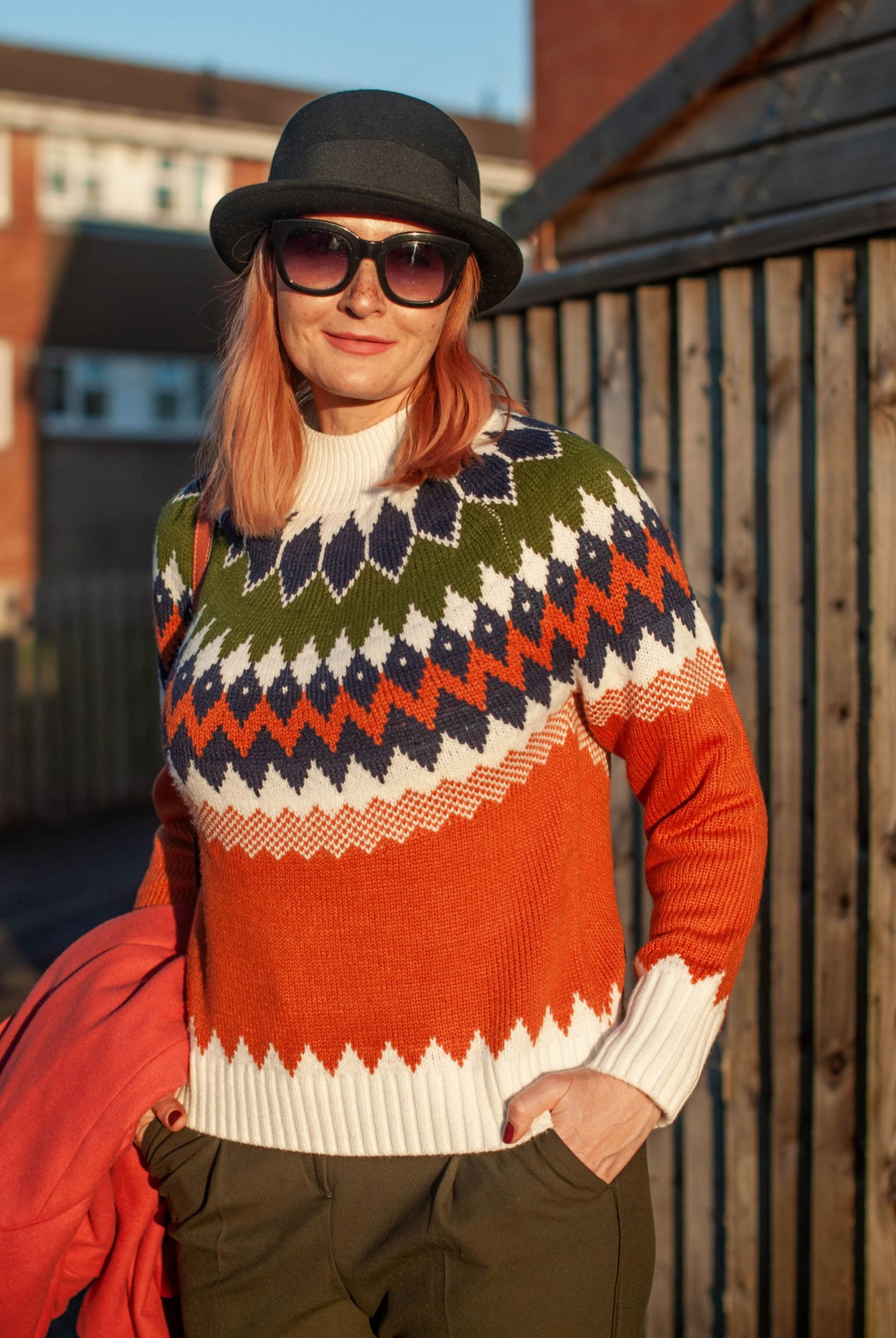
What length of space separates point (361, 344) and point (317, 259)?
Result: 147 mm

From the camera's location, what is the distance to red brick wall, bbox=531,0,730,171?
33.6 feet

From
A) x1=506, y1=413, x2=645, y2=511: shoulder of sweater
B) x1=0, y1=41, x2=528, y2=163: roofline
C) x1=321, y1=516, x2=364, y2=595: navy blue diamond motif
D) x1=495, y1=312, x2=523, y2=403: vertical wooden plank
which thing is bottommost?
x1=321, y1=516, x2=364, y2=595: navy blue diamond motif

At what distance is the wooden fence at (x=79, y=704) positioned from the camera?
35.4 feet

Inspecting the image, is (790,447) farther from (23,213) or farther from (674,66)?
(23,213)

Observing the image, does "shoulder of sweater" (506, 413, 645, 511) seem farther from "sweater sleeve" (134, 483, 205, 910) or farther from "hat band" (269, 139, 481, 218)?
"sweater sleeve" (134, 483, 205, 910)

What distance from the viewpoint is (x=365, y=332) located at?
1.87 meters

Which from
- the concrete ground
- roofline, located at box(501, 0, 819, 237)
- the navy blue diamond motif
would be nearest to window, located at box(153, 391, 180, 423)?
the concrete ground

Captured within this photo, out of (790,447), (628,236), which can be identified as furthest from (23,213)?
(790,447)

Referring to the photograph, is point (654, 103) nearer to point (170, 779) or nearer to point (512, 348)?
point (512, 348)

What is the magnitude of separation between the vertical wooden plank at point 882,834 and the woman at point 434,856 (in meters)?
0.97

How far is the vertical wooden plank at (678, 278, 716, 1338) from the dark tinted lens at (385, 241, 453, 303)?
45.2 inches

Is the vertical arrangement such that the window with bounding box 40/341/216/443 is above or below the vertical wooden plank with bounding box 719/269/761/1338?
above

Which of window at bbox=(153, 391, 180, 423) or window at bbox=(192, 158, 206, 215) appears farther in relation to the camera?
window at bbox=(192, 158, 206, 215)

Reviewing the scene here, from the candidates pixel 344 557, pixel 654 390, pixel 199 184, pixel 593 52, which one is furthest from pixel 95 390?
pixel 344 557
